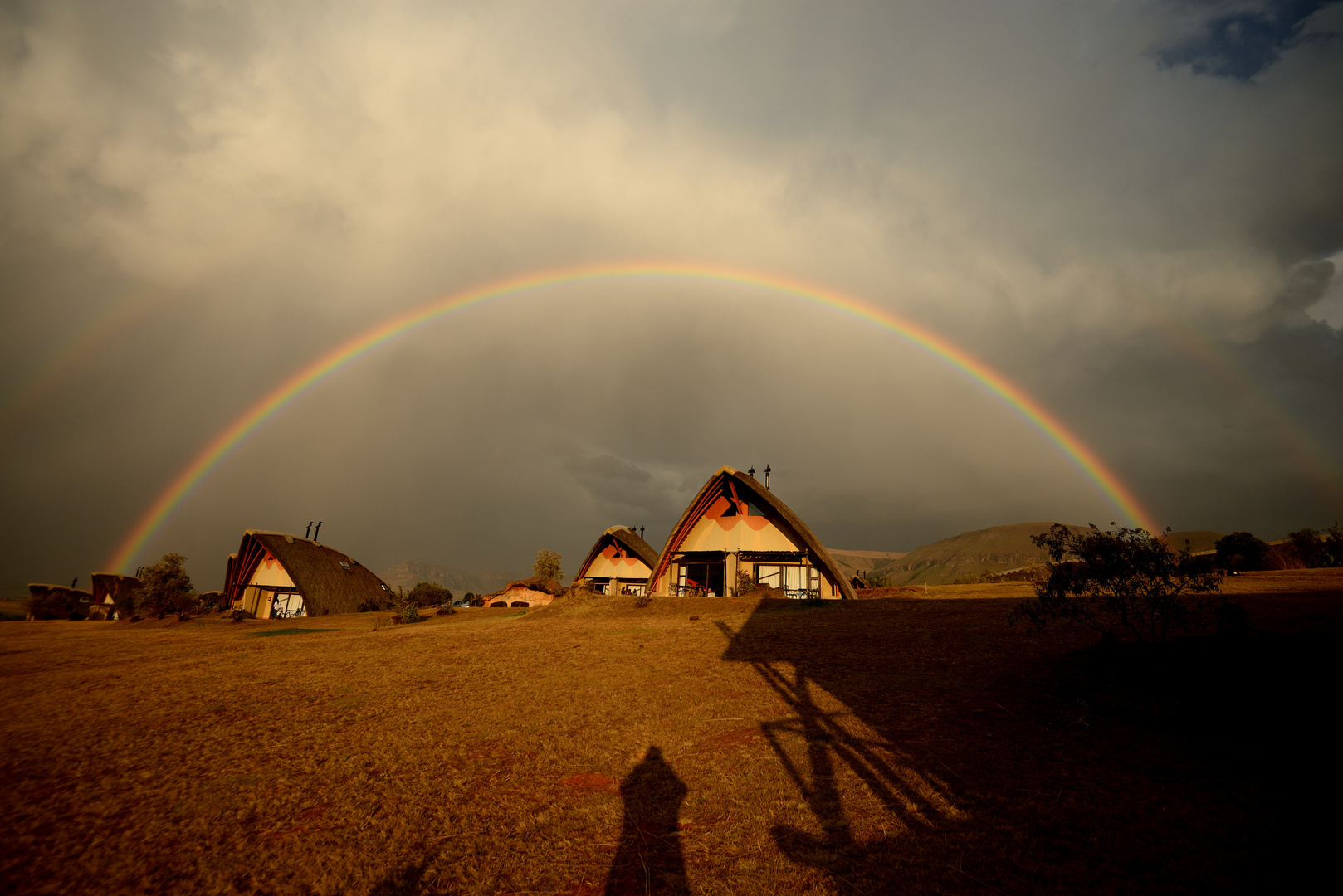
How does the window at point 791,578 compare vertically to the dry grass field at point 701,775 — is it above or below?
above

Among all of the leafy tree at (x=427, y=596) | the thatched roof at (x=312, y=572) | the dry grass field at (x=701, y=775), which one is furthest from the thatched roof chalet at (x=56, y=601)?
the dry grass field at (x=701, y=775)

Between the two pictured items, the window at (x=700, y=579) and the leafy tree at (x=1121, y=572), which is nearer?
the leafy tree at (x=1121, y=572)

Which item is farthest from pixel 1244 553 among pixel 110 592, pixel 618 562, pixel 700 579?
pixel 110 592

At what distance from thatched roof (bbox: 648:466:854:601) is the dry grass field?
19.1 meters

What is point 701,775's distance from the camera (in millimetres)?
7141

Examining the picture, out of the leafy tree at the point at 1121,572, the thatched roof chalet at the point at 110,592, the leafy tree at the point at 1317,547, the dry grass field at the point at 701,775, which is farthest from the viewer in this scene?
the thatched roof chalet at the point at 110,592

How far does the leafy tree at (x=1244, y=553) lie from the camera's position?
28.5 meters

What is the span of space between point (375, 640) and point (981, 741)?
19.8 meters

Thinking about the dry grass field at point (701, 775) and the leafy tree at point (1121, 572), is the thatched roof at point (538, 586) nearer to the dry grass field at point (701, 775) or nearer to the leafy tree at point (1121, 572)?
the dry grass field at point (701, 775)

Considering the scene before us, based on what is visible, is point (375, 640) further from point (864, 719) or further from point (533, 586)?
point (533, 586)

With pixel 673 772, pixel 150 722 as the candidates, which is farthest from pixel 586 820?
pixel 150 722

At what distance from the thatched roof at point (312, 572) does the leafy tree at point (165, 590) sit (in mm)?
4809

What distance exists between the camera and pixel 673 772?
7246mm

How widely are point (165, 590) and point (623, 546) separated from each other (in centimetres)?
3568
